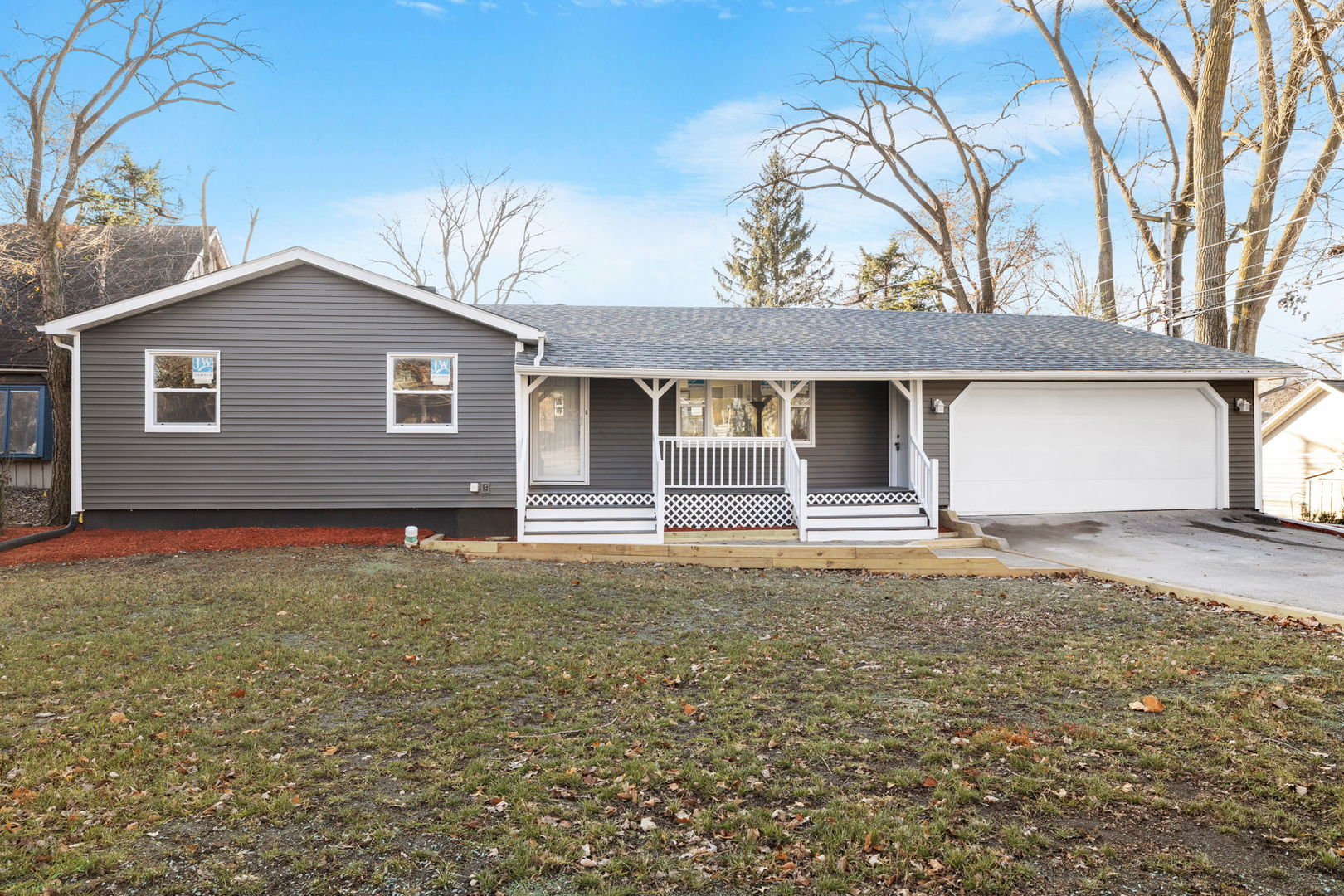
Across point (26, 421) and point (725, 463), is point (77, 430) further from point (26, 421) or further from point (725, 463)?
point (725, 463)

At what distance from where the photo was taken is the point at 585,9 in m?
23.3

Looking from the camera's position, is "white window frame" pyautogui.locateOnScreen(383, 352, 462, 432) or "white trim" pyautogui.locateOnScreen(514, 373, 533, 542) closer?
"white trim" pyautogui.locateOnScreen(514, 373, 533, 542)

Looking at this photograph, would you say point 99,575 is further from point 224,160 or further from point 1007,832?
point 224,160

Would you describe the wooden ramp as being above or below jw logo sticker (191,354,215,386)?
below

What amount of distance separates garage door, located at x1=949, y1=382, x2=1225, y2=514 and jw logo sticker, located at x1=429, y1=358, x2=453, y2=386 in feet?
28.8

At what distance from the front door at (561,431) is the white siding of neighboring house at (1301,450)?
2049 centimetres

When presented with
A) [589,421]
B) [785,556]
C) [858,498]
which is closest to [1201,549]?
[858,498]

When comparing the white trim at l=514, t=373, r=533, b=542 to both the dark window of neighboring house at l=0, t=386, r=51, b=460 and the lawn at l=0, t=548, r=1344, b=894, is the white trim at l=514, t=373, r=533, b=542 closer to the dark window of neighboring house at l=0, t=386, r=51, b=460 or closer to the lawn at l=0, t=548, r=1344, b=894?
the lawn at l=0, t=548, r=1344, b=894

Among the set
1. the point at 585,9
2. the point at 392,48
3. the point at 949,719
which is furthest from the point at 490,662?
the point at 392,48

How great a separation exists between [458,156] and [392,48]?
5.21m

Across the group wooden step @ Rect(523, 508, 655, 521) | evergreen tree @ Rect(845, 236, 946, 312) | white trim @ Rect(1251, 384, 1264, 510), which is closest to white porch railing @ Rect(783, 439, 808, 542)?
wooden step @ Rect(523, 508, 655, 521)

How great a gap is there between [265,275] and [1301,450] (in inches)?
1104

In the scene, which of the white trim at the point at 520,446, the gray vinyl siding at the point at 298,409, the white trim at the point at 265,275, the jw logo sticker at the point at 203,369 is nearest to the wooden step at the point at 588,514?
the white trim at the point at 520,446

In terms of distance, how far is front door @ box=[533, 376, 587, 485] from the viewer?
13602mm
